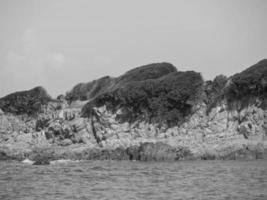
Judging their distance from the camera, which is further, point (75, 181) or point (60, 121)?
point (60, 121)

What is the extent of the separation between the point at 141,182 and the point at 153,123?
30558 millimetres

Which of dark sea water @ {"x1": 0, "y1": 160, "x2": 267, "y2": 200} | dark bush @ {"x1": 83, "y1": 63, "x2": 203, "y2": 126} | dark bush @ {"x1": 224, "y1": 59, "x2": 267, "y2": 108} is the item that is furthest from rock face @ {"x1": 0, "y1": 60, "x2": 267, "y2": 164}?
dark sea water @ {"x1": 0, "y1": 160, "x2": 267, "y2": 200}

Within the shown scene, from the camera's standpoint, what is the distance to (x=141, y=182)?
1375 inches

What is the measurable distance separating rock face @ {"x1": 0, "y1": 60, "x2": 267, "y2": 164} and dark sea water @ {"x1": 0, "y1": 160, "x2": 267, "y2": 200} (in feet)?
31.0

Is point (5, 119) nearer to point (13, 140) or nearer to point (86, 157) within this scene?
point (13, 140)

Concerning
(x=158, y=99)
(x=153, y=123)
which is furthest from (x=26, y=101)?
(x=153, y=123)

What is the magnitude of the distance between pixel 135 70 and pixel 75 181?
1870 inches

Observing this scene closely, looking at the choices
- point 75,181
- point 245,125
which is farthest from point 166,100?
point 75,181

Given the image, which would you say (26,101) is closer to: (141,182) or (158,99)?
(158,99)

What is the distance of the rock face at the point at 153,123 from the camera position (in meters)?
56.1

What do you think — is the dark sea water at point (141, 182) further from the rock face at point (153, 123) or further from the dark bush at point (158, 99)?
the dark bush at point (158, 99)

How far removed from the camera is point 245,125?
57750mm

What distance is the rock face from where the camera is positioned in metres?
56.1

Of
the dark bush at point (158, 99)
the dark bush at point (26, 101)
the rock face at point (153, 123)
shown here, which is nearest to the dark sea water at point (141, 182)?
the rock face at point (153, 123)
